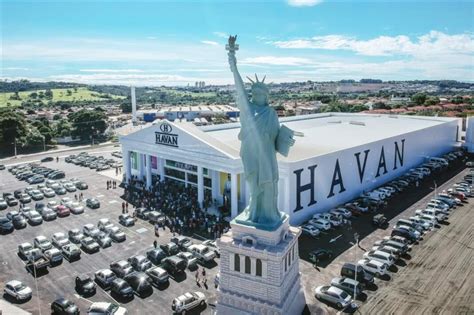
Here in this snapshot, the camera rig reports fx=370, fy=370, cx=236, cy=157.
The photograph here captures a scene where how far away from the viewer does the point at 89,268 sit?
96.7 feet

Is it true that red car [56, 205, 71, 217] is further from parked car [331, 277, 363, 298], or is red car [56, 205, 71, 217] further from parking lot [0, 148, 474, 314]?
parked car [331, 277, 363, 298]

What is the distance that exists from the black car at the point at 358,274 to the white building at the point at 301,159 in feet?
32.1

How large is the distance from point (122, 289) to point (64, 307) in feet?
12.1

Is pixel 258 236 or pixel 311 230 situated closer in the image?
pixel 258 236

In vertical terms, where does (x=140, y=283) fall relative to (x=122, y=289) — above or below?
above

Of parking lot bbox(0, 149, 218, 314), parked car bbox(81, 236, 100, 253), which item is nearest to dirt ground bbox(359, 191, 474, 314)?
parking lot bbox(0, 149, 218, 314)

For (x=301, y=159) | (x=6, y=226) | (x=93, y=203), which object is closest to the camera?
(x=301, y=159)

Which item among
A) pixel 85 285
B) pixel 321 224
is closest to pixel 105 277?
pixel 85 285

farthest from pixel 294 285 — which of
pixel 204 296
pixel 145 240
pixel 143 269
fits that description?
pixel 145 240

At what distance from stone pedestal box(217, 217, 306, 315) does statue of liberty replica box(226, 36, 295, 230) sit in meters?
0.81

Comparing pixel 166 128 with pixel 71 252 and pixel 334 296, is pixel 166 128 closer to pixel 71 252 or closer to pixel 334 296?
pixel 71 252

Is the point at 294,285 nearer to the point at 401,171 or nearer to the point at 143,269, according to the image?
the point at 143,269

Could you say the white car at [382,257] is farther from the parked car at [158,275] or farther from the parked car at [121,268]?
the parked car at [121,268]

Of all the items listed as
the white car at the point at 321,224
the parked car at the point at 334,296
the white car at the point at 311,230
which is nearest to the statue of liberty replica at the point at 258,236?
the parked car at the point at 334,296
